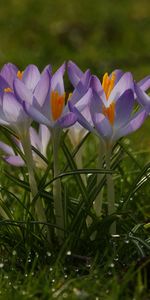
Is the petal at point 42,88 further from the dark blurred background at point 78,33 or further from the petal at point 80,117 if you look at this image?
the dark blurred background at point 78,33

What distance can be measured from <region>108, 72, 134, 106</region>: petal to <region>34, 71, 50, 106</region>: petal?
6.7 inches

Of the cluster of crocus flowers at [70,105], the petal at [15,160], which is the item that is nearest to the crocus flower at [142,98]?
the cluster of crocus flowers at [70,105]

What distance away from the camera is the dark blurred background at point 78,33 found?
5742 millimetres

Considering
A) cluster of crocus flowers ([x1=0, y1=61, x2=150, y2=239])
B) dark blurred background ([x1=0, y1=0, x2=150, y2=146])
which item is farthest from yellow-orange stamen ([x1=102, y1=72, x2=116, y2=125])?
dark blurred background ([x1=0, y1=0, x2=150, y2=146])

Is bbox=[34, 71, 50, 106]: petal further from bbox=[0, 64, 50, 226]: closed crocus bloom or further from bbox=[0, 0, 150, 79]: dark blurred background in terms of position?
bbox=[0, 0, 150, 79]: dark blurred background

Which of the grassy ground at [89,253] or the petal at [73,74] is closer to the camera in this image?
the grassy ground at [89,253]

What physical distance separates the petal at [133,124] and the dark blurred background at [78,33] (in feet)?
11.4

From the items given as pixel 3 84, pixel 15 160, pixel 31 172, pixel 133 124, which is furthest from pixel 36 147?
pixel 133 124

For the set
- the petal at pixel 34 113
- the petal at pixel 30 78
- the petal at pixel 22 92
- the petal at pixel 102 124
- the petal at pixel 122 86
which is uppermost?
the petal at pixel 30 78

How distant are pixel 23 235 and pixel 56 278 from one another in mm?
225

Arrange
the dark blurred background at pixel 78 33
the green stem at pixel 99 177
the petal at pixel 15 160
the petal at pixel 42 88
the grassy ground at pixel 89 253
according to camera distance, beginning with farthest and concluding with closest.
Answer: the dark blurred background at pixel 78 33
the petal at pixel 15 160
the green stem at pixel 99 177
the petal at pixel 42 88
the grassy ground at pixel 89 253

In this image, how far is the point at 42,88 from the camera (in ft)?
6.77

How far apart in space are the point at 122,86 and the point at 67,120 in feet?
0.62

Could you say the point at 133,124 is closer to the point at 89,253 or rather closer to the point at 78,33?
the point at 89,253
